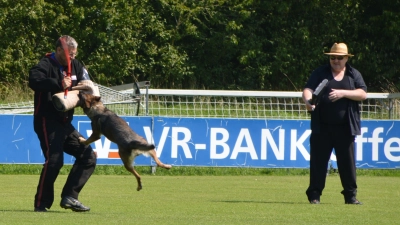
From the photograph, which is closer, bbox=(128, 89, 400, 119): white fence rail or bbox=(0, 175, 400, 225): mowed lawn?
bbox=(0, 175, 400, 225): mowed lawn

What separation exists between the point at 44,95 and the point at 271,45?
2591 cm

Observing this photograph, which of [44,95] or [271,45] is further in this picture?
[271,45]

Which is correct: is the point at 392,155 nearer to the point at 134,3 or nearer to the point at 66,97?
the point at 66,97

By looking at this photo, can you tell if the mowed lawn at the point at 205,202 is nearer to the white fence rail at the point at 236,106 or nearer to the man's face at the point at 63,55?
the man's face at the point at 63,55

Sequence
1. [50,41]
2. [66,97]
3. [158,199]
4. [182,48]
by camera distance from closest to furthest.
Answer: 1. [66,97]
2. [158,199]
3. [50,41]
4. [182,48]

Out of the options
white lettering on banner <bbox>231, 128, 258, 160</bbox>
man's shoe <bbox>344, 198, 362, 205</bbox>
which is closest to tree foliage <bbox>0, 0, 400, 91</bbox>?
white lettering on banner <bbox>231, 128, 258, 160</bbox>

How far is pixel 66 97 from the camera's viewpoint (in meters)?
8.96

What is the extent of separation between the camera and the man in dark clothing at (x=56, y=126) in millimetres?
9023

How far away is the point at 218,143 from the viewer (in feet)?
55.5

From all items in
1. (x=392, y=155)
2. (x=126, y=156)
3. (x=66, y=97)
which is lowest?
(x=392, y=155)

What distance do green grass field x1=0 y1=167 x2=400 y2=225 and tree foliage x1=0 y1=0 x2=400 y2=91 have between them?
50.4 ft

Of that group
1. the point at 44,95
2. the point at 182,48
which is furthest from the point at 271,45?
the point at 44,95

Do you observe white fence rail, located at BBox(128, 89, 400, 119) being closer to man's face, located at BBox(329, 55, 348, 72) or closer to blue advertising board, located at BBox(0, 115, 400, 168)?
blue advertising board, located at BBox(0, 115, 400, 168)

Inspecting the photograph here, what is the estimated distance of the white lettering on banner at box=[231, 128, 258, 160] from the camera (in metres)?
16.9
